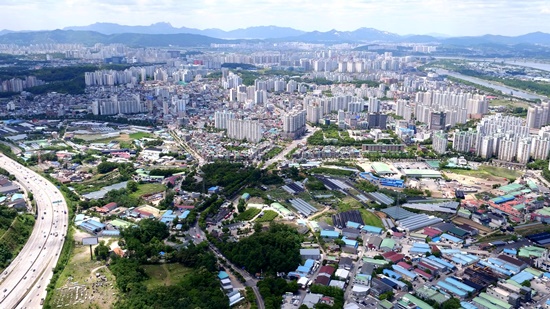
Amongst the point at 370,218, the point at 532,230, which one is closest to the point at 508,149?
the point at 532,230

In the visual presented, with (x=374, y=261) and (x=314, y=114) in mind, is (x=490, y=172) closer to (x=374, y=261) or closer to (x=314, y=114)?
(x=374, y=261)

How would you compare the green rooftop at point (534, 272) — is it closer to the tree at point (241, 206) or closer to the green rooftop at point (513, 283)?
the green rooftop at point (513, 283)

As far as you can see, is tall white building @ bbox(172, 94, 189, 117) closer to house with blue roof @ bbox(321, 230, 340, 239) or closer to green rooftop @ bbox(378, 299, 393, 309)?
house with blue roof @ bbox(321, 230, 340, 239)

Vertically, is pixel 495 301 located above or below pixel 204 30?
below

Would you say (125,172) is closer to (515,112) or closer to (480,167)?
(480,167)

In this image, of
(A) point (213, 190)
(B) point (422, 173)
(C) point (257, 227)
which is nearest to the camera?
(C) point (257, 227)

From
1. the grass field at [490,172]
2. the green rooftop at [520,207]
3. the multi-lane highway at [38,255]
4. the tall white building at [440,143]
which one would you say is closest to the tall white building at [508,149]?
the grass field at [490,172]
